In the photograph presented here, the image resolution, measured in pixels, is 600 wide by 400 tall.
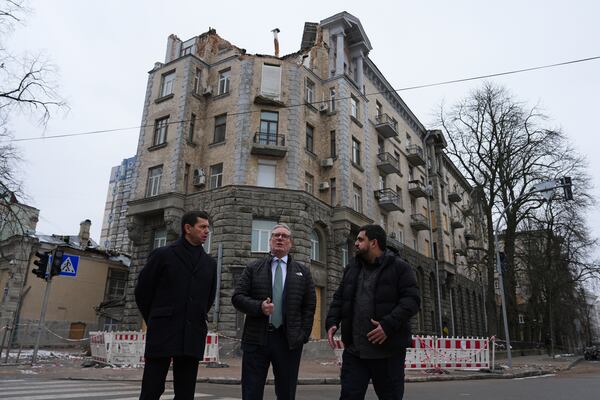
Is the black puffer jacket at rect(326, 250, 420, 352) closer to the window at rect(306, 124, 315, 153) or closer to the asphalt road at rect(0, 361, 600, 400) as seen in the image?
the asphalt road at rect(0, 361, 600, 400)

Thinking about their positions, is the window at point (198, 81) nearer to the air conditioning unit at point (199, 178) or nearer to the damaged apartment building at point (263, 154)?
the damaged apartment building at point (263, 154)

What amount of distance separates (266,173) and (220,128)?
13.5 ft

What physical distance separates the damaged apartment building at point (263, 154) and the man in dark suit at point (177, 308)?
55.9 ft

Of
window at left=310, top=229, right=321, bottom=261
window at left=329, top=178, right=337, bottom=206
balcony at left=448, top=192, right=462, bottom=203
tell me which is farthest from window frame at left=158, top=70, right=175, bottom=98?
balcony at left=448, top=192, right=462, bottom=203

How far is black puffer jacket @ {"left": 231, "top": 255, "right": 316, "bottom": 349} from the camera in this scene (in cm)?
422

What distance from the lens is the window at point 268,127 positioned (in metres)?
24.1

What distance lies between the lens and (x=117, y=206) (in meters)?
77.4

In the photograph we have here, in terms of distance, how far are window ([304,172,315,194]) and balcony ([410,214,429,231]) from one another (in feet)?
44.2

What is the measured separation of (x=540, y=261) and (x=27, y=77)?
33.2 m

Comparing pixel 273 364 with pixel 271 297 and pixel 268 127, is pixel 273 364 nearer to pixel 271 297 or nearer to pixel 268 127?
pixel 271 297

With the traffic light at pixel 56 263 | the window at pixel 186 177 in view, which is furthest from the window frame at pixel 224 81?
the traffic light at pixel 56 263

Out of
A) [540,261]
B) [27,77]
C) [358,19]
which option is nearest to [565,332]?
[540,261]

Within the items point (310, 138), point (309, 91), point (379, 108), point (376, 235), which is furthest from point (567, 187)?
point (379, 108)

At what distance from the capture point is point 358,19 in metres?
29.8
